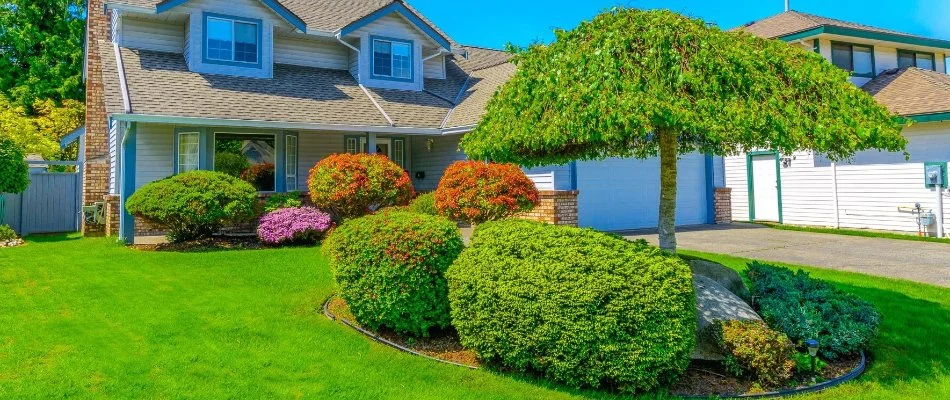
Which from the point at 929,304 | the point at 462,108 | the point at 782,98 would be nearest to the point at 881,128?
the point at 782,98

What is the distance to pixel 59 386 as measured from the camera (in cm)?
454

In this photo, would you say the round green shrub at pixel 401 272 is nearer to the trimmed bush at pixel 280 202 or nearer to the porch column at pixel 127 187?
the trimmed bush at pixel 280 202

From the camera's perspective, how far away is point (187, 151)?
1458 cm

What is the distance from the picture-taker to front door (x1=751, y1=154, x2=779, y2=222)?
60.4ft

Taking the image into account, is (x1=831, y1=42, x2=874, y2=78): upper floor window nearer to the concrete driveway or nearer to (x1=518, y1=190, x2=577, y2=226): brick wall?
the concrete driveway

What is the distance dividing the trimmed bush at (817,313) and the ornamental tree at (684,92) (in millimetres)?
1463

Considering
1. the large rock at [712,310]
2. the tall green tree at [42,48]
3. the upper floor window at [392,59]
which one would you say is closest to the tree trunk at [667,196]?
the large rock at [712,310]

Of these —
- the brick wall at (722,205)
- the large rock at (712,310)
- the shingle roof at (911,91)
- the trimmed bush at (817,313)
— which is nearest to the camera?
the large rock at (712,310)

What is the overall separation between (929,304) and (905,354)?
215cm

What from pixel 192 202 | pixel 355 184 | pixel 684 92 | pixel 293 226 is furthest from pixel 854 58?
pixel 192 202

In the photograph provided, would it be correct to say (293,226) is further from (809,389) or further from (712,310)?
(809,389)

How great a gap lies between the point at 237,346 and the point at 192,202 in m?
7.03

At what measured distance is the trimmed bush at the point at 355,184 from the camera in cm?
1293

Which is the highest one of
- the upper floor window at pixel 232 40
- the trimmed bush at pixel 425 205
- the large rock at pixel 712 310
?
the upper floor window at pixel 232 40
